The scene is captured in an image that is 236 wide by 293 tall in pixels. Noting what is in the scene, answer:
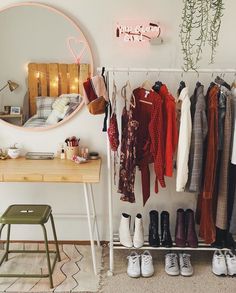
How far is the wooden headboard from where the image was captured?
8.68ft

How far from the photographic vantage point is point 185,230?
2.64 metres

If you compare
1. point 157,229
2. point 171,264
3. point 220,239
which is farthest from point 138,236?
point 220,239

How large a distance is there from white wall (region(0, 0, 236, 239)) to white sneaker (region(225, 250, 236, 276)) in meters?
0.47

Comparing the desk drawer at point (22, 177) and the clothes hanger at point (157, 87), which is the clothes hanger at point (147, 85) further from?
the desk drawer at point (22, 177)

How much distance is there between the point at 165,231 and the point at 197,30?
1528 millimetres

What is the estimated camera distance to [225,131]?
231 centimetres

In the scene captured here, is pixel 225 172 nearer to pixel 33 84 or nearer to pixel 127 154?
pixel 127 154

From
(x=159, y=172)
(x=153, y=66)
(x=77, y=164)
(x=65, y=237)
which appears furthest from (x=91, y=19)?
(x=65, y=237)

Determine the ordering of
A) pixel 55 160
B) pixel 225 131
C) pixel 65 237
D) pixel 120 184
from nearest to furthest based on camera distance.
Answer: pixel 225 131 → pixel 120 184 → pixel 55 160 → pixel 65 237

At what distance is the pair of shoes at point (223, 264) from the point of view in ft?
8.31

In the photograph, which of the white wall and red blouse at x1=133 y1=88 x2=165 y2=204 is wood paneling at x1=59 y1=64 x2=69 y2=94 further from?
red blouse at x1=133 y1=88 x2=165 y2=204

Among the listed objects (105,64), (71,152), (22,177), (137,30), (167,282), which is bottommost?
(167,282)

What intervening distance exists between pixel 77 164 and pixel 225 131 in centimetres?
107

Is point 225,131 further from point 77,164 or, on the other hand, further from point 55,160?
point 55,160
